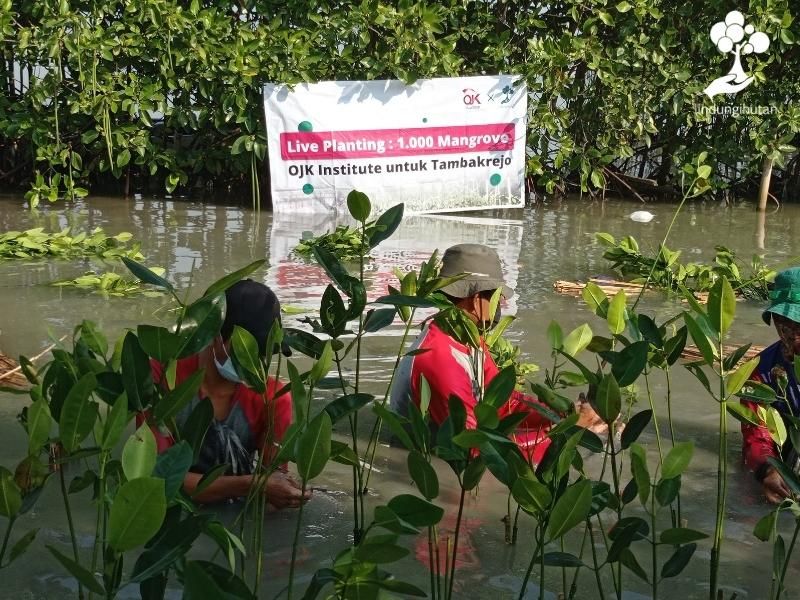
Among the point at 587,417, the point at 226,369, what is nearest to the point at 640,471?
the point at 226,369

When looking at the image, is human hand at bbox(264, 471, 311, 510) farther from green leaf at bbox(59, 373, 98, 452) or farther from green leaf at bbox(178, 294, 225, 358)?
green leaf at bbox(59, 373, 98, 452)

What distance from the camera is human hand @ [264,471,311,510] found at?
3.57m

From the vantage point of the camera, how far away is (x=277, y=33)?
417 inches

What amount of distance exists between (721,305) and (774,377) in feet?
5.09

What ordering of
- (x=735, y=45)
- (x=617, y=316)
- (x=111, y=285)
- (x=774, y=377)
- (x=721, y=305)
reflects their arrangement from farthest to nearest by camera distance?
(x=735, y=45), (x=111, y=285), (x=774, y=377), (x=617, y=316), (x=721, y=305)

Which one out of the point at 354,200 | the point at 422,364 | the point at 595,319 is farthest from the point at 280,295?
the point at 354,200

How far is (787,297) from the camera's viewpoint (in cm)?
402

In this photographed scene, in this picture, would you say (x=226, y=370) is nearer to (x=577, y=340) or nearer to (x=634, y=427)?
(x=577, y=340)

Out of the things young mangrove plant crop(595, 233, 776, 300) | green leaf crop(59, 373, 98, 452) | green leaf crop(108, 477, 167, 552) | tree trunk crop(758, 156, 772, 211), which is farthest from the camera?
tree trunk crop(758, 156, 772, 211)

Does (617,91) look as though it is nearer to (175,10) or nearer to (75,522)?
(175,10)

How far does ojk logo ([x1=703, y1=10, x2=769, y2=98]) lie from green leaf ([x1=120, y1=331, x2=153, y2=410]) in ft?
33.1

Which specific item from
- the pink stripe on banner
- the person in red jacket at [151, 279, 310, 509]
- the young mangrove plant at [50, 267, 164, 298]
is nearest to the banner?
the pink stripe on banner

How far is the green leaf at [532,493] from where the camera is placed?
2.17 m

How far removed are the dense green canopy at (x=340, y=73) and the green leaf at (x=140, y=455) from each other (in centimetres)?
895
